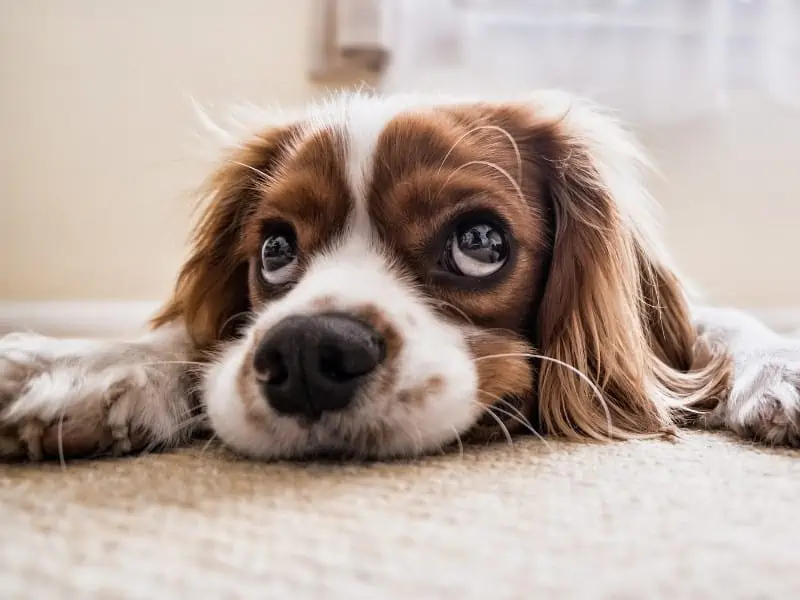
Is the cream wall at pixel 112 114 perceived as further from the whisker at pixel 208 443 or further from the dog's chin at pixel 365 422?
the dog's chin at pixel 365 422

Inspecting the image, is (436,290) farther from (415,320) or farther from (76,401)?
(76,401)

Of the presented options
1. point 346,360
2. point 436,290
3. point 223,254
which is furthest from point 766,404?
point 223,254

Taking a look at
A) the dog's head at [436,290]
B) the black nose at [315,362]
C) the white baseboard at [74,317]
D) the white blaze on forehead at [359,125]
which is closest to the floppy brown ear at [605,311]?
the dog's head at [436,290]

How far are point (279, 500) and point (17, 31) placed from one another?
2.28 m

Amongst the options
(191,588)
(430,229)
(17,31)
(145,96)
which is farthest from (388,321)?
(17,31)

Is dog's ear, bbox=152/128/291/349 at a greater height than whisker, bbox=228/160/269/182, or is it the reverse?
whisker, bbox=228/160/269/182

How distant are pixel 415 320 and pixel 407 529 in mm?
411

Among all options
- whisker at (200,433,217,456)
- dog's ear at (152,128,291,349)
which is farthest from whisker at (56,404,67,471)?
dog's ear at (152,128,291,349)

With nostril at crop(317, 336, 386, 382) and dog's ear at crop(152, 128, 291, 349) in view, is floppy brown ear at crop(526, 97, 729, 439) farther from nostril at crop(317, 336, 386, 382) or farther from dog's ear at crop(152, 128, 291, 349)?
dog's ear at crop(152, 128, 291, 349)

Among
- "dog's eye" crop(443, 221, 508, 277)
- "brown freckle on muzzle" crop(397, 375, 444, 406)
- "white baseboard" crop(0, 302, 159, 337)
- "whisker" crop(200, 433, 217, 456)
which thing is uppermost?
"dog's eye" crop(443, 221, 508, 277)

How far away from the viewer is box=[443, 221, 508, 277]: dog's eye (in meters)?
1.19

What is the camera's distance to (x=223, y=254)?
153 centimetres

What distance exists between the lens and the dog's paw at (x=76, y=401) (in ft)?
3.19

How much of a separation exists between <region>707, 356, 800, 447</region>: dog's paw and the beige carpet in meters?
0.09
